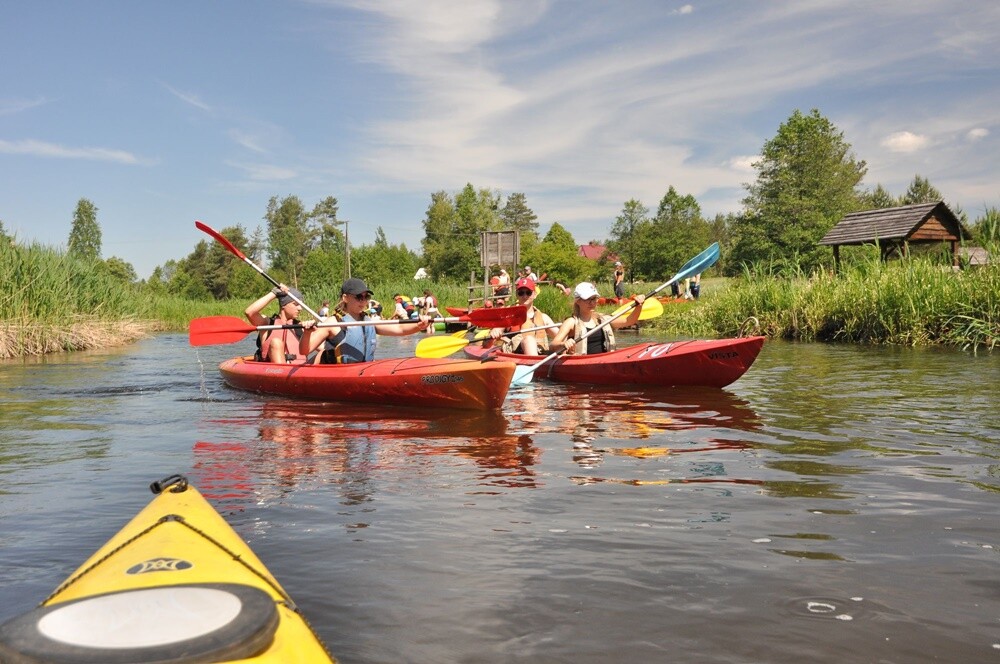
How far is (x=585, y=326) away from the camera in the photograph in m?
9.38

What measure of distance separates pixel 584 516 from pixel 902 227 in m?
22.2

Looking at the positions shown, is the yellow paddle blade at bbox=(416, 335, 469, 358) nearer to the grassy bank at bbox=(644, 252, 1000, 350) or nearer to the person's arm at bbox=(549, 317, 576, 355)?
the person's arm at bbox=(549, 317, 576, 355)

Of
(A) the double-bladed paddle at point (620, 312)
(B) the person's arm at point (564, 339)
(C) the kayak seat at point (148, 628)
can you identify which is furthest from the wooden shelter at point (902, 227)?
(C) the kayak seat at point (148, 628)

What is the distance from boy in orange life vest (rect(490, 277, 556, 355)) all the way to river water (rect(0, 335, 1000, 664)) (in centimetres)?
177

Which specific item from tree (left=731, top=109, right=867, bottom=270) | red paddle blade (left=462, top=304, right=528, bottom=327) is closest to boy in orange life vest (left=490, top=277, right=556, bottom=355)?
red paddle blade (left=462, top=304, right=528, bottom=327)

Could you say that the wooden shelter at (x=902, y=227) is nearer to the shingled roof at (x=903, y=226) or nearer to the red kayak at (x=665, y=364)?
the shingled roof at (x=903, y=226)

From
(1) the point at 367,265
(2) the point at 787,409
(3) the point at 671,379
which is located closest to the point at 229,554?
(2) the point at 787,409

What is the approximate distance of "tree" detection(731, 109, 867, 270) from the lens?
44844mm

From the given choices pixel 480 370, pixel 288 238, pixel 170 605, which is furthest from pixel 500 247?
pixel 288 238

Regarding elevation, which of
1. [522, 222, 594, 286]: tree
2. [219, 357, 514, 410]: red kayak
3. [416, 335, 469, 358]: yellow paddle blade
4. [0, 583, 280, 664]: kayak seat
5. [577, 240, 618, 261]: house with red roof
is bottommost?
[0, 583, 280, 664]: kayak seat

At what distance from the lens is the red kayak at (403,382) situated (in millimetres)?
7055

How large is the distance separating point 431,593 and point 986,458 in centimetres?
369

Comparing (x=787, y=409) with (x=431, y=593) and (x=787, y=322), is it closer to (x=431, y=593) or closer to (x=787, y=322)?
(x=431, y=593)

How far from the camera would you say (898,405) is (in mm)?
7180
